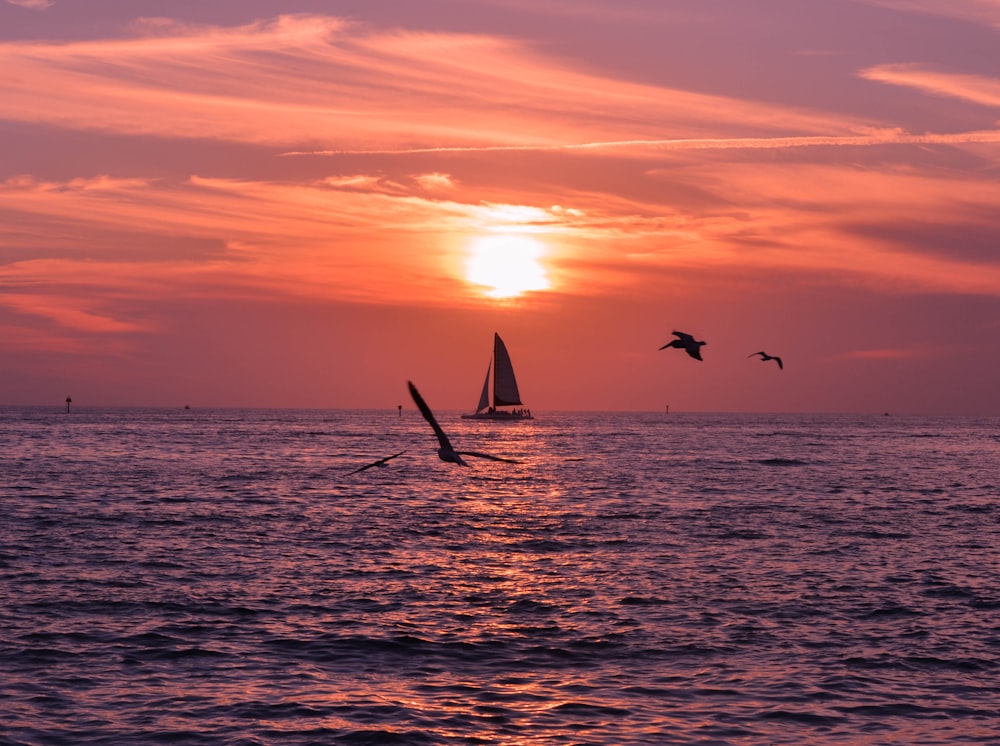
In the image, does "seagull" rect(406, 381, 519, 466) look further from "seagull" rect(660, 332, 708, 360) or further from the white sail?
the white sail

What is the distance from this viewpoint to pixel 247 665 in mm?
22734

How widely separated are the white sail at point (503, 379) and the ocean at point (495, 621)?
123502mm

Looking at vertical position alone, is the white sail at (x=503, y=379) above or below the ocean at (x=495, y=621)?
above

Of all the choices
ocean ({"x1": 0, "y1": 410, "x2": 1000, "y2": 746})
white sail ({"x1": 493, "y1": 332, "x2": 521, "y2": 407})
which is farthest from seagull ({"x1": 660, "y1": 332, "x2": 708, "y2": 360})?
white sail ({"x1": 493, "y1": 332, "x2": 521, "y2": 407})

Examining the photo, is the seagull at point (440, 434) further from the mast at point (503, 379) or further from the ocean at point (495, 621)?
the mast at point (503, 379)

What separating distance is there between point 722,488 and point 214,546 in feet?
125

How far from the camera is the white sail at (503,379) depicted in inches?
7180

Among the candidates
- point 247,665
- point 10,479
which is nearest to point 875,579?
point 247,665

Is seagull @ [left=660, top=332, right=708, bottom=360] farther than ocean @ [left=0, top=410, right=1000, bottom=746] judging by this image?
Yes

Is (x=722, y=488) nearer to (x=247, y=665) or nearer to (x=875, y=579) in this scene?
(x=875, y=579)

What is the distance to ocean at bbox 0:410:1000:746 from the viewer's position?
1941 centimetres

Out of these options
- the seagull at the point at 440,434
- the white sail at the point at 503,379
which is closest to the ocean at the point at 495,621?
the seagull at the point at 440,434

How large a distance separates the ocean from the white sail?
123502 mm

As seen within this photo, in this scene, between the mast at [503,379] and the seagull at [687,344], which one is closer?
the seagull at [687,344]
